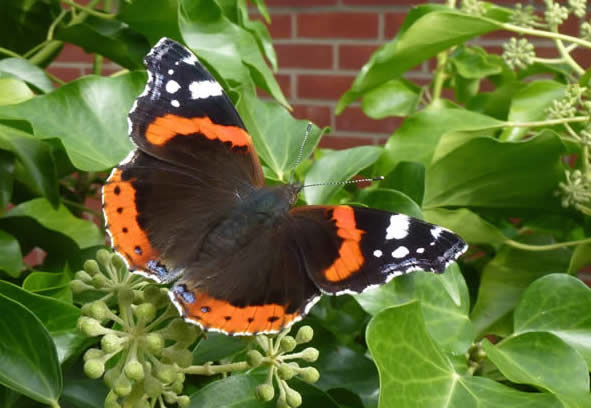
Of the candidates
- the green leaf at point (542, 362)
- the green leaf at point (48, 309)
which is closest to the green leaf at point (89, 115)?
the green leaf at point (48, 309)

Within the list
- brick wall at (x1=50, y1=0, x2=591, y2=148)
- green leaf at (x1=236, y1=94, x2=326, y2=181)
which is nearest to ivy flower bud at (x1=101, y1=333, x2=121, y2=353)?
green leaf at (x1=236, y1=94, x2=326, y2=181)

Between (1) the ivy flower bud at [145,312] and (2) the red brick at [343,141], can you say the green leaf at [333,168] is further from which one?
(2) the red brick at [343,141]

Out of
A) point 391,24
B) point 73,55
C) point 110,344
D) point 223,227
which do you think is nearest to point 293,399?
point 110,344

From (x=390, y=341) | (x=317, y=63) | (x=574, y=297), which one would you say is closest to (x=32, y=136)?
(x=390, y=341)

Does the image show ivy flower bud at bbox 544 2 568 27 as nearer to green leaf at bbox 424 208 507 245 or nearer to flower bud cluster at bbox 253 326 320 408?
green leaf at bbox 424 208 507 245

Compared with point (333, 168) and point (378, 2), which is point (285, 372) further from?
point (378, 2)
